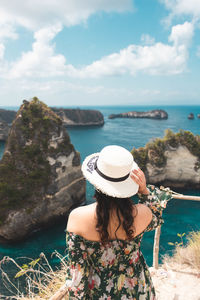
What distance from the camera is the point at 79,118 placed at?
331ft

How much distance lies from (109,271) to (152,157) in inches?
1075

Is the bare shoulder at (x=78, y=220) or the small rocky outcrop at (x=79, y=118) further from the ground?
the small rocky outcrop at (x=79, y=118)

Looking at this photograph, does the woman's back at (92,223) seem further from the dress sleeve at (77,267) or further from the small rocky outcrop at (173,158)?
the small rocky outcrop at (173,158)

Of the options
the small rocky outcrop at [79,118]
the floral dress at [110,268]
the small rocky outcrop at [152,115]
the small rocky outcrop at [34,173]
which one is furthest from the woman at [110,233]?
the small rocky outcrop at [152,115]

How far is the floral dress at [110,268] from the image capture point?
5.55ft

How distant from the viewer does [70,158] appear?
22.3 metres

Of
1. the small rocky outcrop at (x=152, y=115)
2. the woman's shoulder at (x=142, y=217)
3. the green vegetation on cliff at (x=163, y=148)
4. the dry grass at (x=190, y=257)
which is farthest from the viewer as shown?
the small rocky outcrop at (x=152, y=115)

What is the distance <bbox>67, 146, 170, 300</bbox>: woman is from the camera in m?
1.62

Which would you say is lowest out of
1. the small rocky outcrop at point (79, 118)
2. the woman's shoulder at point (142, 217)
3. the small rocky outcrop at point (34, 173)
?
the small rocky outcrop at point (34, 173)

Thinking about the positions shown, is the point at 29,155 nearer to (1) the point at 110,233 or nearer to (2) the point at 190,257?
(2) the point at 190,257

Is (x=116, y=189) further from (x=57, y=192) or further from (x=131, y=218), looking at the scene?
(x=57, y=192)

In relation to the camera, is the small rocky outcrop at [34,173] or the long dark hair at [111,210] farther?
the small rocky outcrop at [34,173]

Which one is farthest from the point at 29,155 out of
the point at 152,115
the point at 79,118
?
the point at 152,115

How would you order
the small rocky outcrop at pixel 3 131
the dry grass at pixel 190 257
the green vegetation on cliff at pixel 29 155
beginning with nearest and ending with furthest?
the dry grass at pixel 190 257, the green vegetation on cliff at pixel 29 155, the small rocky outcrop at pixel 3 131
